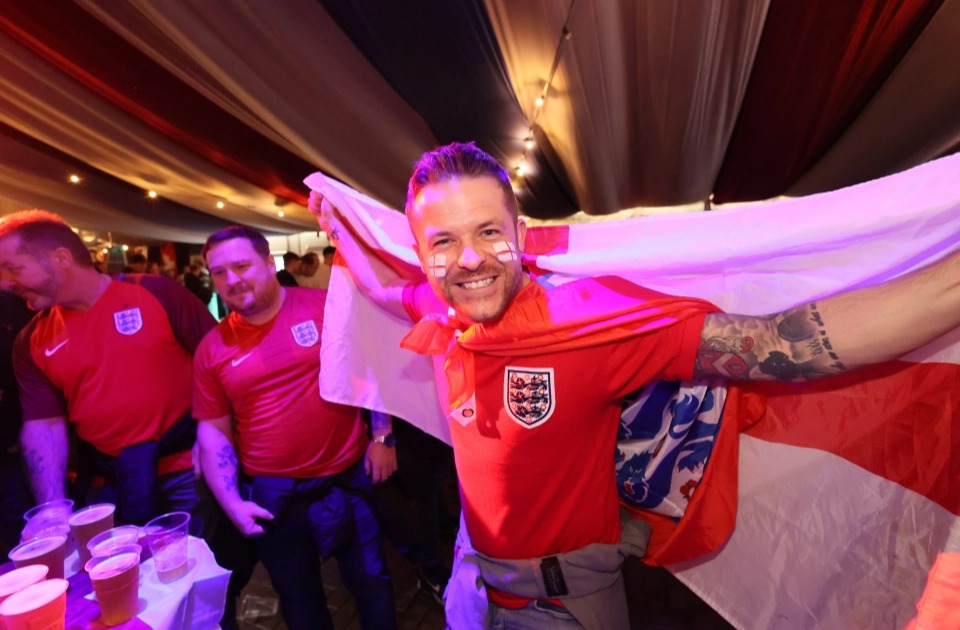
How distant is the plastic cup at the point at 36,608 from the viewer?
3.90ft

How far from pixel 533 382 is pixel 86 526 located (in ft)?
5.26

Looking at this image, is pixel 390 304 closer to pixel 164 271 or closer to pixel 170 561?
pixel 170 561

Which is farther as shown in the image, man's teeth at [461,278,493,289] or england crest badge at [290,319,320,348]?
england crest badge at [290,319,320,348]

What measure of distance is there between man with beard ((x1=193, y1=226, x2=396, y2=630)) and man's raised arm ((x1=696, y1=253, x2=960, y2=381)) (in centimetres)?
173

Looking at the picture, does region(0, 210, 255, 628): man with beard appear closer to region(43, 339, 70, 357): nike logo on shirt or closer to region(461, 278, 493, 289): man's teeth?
region(43, 339, 70, 357): nike logo on shirt

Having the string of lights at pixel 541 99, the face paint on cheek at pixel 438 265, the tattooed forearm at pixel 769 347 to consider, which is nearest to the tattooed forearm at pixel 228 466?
the face paint on cheek at pixel 438 265

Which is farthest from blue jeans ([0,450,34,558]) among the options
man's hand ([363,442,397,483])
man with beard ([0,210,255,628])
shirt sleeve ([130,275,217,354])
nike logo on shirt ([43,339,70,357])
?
man's hand ([363,442,397,483])

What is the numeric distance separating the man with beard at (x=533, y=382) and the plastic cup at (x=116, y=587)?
0.93 meters

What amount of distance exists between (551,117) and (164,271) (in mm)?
9334

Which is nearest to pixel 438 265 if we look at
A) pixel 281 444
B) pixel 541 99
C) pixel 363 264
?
pixel 363 264

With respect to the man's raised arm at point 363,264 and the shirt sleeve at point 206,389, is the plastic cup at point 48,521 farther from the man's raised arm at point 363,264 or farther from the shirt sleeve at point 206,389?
the man's raised arm at point 363,264

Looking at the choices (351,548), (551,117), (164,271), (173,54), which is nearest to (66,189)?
(164,271)

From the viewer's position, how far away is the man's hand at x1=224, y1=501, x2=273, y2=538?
2.20 meters

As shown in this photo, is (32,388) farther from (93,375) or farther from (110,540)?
(110,540)
